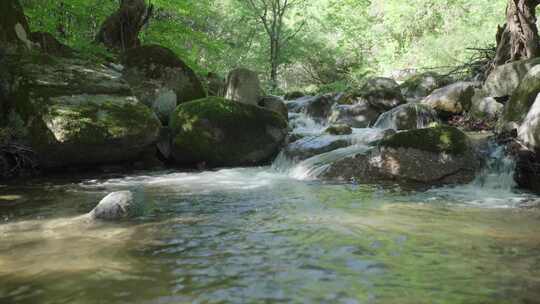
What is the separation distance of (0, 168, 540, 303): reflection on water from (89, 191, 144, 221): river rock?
0.16 metres

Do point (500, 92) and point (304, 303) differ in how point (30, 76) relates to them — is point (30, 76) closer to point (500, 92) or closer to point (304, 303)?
point (304, 303)

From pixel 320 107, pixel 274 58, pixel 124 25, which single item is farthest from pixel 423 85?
pixel 274 58

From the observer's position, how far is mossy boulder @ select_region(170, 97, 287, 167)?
10547 millimetres

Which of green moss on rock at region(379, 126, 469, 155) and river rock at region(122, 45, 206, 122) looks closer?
green moss on rock at region(379, 126, 469, 155)

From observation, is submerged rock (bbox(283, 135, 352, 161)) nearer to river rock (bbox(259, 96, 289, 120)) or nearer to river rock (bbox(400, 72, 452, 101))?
river rock (bbox(259, 96, 289, 120))

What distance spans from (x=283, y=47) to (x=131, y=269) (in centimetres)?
2564

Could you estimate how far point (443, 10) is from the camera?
2708cm

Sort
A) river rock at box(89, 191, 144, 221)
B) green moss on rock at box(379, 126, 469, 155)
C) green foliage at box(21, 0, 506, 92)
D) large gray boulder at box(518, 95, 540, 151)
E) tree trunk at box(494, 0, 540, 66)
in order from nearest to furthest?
river rock at box(89, 191, 144, 221), large gray boulder at box(518, 95, 540, 151), green moss on rock at box(379, 126, 469, 155), tree trunk at box(494, 0, 540, 66), green foliage at box(21, 0, 506, 92)

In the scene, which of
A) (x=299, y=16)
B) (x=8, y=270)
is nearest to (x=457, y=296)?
(x=8, y=270)

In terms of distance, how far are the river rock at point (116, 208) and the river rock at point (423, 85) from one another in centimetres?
1243

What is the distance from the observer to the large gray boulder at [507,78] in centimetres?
1035

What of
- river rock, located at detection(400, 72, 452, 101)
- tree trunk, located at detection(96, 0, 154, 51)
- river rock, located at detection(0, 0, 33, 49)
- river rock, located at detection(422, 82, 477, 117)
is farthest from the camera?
river rock, located at detection(400, 72, 452, 101)

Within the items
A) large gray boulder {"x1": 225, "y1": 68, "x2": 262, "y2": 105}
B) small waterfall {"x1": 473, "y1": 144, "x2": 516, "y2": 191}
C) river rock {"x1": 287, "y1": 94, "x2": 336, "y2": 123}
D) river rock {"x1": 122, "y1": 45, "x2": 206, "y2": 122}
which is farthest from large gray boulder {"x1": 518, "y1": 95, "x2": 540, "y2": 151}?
river rock {"x1": 287, "y1": 94, "x2": 336, "y2": 123}

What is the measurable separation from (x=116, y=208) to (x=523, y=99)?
719 centimetres
